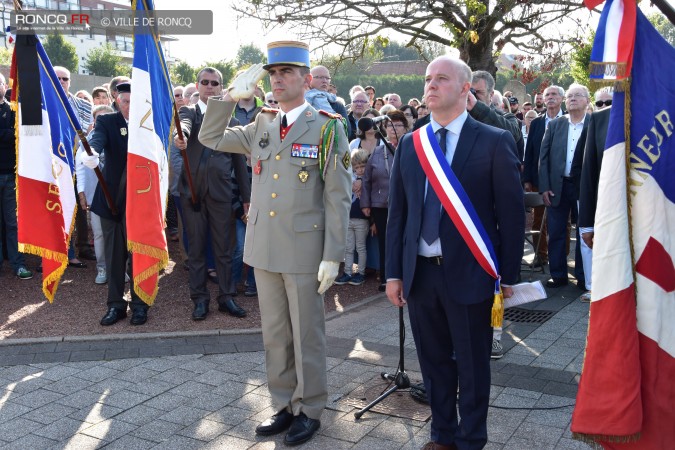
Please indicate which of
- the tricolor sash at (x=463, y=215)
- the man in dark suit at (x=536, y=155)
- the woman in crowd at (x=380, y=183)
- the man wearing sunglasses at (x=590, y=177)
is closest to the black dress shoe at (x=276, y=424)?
the tricolor sash at (x=463, y=215)

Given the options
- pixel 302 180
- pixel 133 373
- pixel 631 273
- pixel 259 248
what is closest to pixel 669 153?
pixel 631 273

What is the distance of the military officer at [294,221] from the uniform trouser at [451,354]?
2.20 ft

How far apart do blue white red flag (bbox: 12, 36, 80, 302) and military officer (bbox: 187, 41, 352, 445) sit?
241cm

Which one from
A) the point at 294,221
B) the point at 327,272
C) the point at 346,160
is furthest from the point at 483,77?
the point at 327,272

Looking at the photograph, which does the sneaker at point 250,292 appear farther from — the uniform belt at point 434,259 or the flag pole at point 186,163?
the uniform belt at point 434,259

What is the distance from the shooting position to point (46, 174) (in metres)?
6.13

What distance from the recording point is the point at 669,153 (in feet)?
10.3

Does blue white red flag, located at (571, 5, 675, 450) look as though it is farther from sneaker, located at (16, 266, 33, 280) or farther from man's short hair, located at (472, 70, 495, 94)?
sneaker, located at (16, 266, 33, 280)

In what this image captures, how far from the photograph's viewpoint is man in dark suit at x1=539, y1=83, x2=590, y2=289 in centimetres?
803

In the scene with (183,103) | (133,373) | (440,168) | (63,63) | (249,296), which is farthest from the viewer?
(63,63)

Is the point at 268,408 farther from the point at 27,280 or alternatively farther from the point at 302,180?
the point at 27,280

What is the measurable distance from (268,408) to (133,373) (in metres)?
1.24

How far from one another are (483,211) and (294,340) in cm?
146

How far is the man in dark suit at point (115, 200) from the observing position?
6.58m
